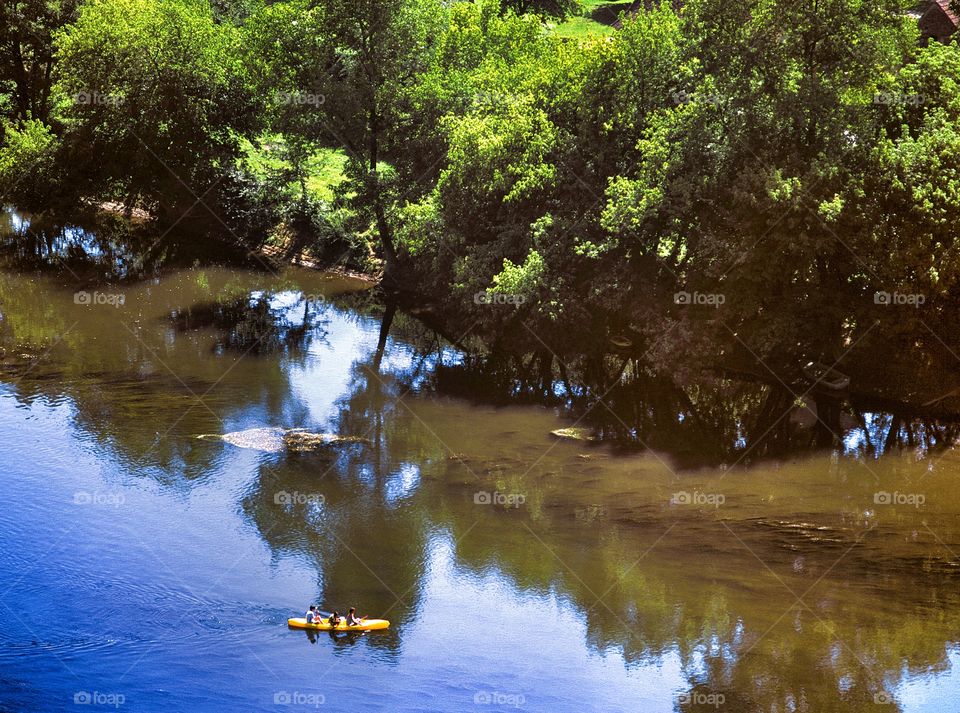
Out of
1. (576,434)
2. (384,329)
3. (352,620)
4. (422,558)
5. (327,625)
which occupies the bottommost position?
(327,625)

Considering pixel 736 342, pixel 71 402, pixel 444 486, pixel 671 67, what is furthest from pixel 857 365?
pixel 71 402

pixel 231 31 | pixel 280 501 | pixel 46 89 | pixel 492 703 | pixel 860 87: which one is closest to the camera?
pixel 492 703

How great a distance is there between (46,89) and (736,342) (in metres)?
57.1

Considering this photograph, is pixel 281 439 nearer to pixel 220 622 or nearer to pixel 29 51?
pixel 220 622

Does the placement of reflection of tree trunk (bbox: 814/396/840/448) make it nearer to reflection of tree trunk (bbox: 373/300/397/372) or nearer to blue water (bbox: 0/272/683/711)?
blue water (bbox: 0/272/683/711)

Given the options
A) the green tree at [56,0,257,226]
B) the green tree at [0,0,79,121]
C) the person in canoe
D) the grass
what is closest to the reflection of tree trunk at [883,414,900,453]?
the person in canoe

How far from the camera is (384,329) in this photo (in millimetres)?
63906

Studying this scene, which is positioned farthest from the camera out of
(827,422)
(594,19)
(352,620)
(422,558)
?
(594,19)

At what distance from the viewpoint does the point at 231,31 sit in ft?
241

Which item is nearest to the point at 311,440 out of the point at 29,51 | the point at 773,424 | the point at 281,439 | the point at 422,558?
the point at 281,439

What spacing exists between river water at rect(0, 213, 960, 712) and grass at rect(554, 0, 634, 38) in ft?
196

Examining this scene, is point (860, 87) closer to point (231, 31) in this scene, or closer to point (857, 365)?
point (857, 365)

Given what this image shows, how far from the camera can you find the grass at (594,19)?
103000mm

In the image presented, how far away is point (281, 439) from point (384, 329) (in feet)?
58.2
